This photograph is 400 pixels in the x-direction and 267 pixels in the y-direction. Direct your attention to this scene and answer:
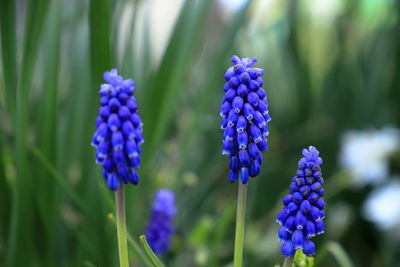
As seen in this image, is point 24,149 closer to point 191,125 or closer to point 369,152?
point 191,125

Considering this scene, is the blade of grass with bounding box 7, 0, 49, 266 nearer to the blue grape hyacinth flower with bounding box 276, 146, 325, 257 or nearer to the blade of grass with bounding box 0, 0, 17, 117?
the blade of grass with bounding box 0, 0, 17, 117

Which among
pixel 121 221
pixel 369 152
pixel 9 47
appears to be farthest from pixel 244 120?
pixel 369 152

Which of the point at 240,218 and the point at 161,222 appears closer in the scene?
the point at 240,218

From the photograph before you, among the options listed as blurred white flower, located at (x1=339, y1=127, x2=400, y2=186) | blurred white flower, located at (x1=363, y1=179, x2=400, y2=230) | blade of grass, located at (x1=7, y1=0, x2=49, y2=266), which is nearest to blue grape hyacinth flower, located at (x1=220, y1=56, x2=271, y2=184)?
blade of grass, located at (x1=7, y1=0, x2=49, y2=266)

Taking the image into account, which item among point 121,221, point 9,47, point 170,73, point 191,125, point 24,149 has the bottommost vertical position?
point 121,221

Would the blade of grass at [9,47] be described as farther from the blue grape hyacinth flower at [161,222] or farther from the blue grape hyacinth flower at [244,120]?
the blue grape hyacinth flower at [244,120]

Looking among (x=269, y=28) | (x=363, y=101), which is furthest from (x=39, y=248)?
(x=269, y=28)

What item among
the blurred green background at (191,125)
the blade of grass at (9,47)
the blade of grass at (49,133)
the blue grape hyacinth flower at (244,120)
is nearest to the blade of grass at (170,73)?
the blurred green background at (191,125)
